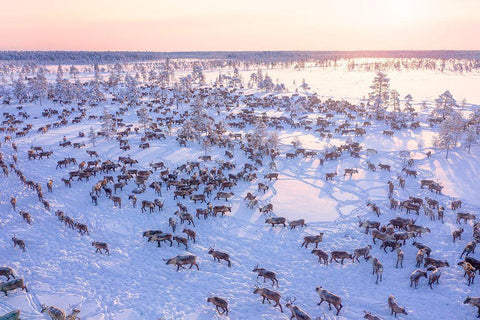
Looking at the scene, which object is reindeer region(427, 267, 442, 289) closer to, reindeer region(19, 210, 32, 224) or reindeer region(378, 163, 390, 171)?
reindeer region(378, 163, 390, 171)

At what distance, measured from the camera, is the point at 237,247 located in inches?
682

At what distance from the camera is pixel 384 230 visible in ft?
58.9

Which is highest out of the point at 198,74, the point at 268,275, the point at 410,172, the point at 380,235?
the point at 198,74

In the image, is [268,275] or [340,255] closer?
[268,275]

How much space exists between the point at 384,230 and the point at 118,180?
68.4 feet

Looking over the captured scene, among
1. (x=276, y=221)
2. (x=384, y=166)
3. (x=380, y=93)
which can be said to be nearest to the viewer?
(x=276, y=221)

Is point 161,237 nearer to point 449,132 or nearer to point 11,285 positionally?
point 11,285

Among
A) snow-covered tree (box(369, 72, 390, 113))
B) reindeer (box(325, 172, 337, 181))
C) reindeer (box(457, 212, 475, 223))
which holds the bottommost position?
reindeer (box(457, 212, 475, 223))

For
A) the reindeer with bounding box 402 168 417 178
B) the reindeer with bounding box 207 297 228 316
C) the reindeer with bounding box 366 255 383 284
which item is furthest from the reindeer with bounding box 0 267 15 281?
the reindeer with bounding box 402 168 417 178

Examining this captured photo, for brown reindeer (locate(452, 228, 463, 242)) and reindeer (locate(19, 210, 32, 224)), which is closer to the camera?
brown reindeer (locate(452, 228, 463, 242))

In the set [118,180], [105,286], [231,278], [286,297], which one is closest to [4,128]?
[118,180]

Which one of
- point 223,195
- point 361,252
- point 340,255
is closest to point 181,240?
point 223,195

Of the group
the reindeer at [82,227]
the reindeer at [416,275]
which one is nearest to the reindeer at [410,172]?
the reindeer at [416,275]

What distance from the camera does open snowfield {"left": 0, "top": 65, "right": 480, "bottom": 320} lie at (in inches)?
501
